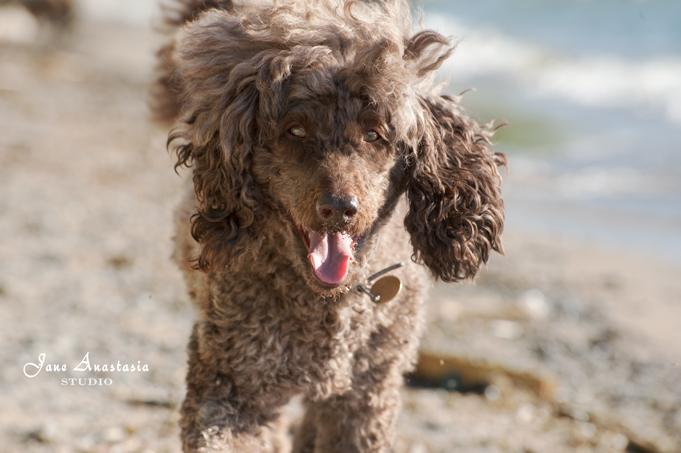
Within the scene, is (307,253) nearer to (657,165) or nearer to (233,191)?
(233,191)

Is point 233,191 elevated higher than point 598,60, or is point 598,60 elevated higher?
point 233,191

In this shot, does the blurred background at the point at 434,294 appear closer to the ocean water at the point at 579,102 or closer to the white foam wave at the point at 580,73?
the ocean water at the point at 579,102

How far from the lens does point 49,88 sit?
12.1 metres

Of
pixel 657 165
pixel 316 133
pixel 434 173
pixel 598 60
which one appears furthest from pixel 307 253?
pixel 598 60

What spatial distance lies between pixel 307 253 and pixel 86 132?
27.1 feet

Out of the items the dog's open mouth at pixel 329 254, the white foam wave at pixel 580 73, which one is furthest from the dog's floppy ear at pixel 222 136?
the white foam wave at pixel 580 73

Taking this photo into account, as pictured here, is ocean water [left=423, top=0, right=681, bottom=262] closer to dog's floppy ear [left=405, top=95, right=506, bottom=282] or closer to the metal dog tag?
dog's floppy ear [left=405, top=95, right=506, bottom=282]

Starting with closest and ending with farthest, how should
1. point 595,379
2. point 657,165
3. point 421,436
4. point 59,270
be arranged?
point 421,436
point 595,379
point 59,270
point 657,165

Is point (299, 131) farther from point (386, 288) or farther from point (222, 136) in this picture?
point (386, 288)

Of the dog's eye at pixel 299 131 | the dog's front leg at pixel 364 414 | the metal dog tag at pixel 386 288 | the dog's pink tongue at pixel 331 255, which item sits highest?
the dog's eye at pixel 299 131

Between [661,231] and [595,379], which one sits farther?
[661,231]

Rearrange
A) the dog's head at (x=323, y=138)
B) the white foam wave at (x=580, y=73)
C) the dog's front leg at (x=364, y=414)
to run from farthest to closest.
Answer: the white foam wave at (x=580, y=73) < the dog's front leg at (x=364, y=414) < the dog's head at (x=323, y=138)

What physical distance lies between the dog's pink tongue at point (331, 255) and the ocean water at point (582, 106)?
3.33 ft

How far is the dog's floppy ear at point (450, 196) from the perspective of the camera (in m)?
2.93
